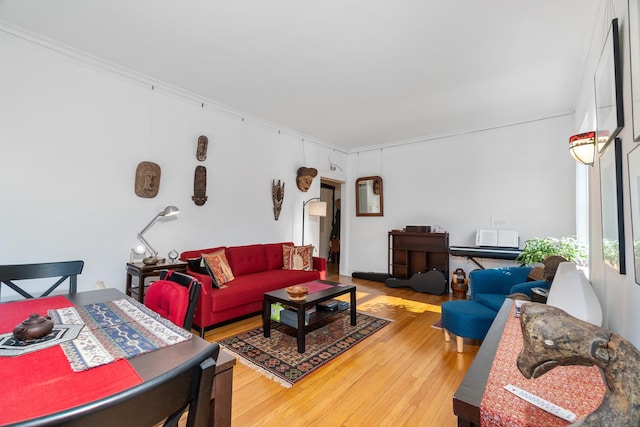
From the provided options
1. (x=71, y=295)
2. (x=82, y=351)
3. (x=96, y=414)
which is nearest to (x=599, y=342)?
(x=96, y=414)

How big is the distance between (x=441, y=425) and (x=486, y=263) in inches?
144

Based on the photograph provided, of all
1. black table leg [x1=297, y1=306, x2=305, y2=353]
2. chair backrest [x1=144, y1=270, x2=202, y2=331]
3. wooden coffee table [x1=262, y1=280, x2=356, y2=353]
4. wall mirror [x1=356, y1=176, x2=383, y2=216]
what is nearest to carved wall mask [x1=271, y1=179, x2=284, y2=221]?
wooden coffee table [x1=262, y1=280, x2=356, y2=353]

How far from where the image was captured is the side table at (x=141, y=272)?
2881 millimetres

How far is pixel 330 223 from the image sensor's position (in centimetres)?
824

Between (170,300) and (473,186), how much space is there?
4.95 metres

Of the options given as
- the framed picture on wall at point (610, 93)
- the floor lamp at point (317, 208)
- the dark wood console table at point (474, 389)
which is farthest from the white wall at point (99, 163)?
the framed picture on wall at point (610, 93)

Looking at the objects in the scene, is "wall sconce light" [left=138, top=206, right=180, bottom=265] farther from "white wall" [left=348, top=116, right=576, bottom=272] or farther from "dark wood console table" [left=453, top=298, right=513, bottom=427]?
"white wall" [left=348, top=116, right=576, bottom=272]

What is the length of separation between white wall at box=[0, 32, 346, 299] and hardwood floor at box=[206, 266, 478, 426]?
1.50m

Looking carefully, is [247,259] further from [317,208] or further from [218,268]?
[317,208]

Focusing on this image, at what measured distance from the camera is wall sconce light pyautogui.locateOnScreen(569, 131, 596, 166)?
2.04 meters

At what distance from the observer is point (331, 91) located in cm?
357

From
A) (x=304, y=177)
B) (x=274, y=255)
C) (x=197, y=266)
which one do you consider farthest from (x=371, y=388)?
(x=304, y=177)

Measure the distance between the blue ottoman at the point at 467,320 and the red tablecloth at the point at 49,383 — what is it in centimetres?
261

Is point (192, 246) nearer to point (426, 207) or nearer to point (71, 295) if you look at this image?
point (71, 295)
